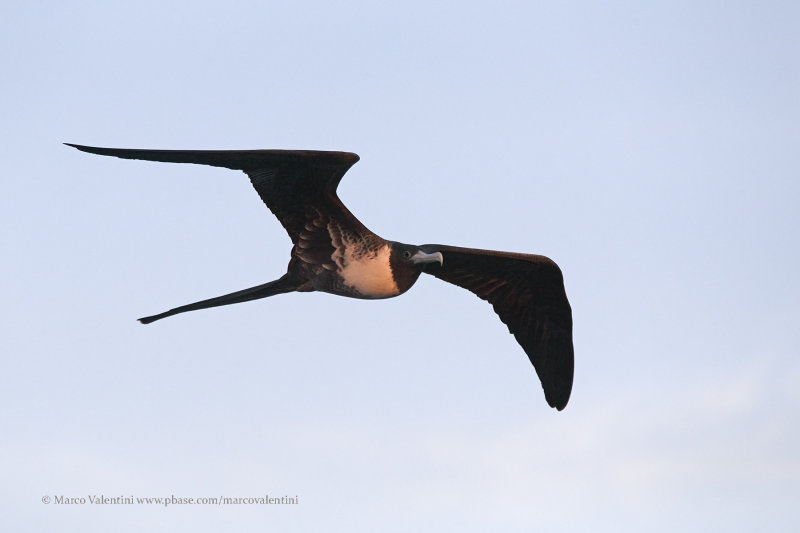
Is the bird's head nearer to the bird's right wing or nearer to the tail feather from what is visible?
the bird's right wing

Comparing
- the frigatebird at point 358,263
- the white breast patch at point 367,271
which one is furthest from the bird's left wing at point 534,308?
the white breast patch at point 367,271

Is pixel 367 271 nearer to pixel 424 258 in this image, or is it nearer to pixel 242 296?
pixel 424 258

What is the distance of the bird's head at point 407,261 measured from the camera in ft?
31.6

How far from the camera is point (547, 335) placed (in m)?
11.2

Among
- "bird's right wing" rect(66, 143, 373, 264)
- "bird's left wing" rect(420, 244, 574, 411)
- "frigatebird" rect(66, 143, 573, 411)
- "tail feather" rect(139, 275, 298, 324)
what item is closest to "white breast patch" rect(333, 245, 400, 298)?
"frigatebird" rect(66, 143, 573, 411)

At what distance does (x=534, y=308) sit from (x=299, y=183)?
3304mm

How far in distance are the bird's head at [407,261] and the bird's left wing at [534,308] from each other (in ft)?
3.50

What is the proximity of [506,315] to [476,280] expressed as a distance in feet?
1.72

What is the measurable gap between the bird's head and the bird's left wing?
1.07m

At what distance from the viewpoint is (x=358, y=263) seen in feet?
31.3

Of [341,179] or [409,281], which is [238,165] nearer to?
[341,179]

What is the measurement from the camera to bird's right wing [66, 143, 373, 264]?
8438 millimetres

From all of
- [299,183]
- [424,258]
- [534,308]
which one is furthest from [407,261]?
[534,308]

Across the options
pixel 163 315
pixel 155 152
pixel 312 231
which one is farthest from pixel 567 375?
pixel 155 152
